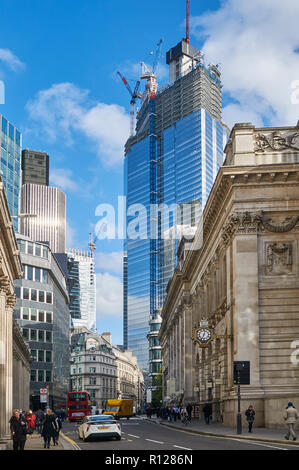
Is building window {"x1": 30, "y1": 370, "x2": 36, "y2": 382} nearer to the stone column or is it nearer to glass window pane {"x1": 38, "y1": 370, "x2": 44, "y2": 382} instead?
glass window pane {"x1": 38, "y1": 370, "x2": 44, "y2": 382}

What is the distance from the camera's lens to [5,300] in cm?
4762

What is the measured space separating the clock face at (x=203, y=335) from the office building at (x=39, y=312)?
5937cm

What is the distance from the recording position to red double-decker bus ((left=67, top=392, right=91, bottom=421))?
91.6 meters

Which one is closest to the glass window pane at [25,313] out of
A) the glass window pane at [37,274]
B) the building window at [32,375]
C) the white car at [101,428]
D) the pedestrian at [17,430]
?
the glass window pane at [37,274]

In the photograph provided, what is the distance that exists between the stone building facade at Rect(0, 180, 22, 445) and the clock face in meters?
13.7

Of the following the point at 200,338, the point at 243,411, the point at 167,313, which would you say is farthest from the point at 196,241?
the point at 167,313

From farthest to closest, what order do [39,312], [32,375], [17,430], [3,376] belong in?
1. [32,375]
2. [39,312]
3. [3,376]
4. [17,430]

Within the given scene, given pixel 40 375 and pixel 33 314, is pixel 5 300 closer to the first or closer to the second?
pixel 33 314

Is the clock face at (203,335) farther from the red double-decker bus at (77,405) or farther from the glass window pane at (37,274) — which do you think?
the glass window pane at (37,274)

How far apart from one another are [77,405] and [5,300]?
4742 centimetres

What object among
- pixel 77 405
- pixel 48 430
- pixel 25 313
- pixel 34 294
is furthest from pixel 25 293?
pixel 48 430

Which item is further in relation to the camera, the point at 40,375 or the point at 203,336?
the point at 40,375

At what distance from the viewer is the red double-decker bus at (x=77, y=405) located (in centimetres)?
9164

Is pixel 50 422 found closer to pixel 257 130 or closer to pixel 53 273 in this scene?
pixel 257 130
